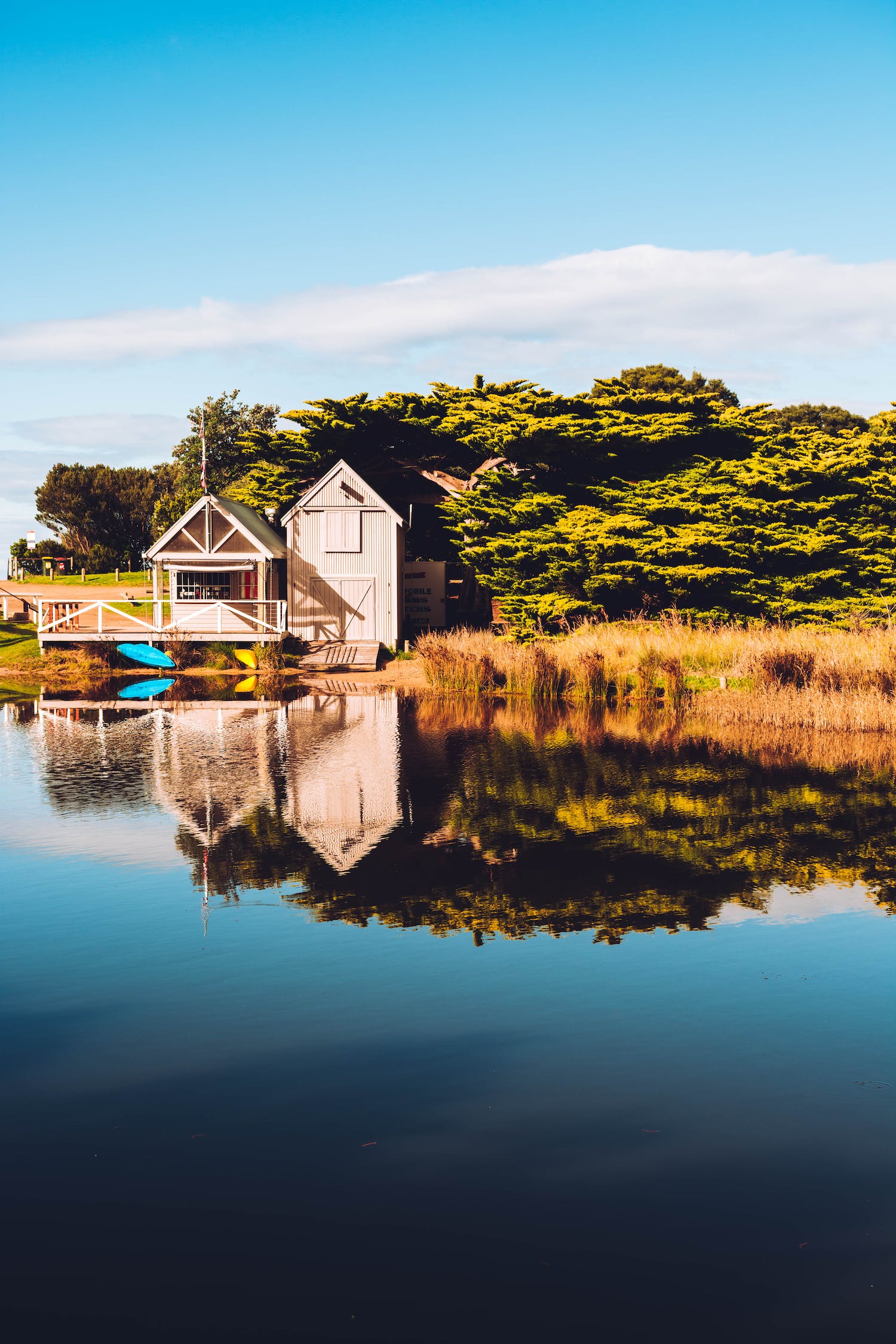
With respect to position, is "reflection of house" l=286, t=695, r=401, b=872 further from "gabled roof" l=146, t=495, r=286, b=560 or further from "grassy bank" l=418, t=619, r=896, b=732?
"gabled roof" l=146, t=495, r=286, b=560

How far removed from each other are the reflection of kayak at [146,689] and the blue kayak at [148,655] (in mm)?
631

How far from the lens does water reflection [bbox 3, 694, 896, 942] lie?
1004 centimetres

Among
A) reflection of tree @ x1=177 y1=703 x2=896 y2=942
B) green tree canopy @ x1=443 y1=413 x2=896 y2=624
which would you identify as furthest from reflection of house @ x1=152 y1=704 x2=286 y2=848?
green tree canopy @ x1=443 y1=413 x2=896 y2=624

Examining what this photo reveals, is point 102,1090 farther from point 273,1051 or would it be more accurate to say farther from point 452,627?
point 452,627

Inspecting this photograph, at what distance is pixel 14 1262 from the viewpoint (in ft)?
15.1

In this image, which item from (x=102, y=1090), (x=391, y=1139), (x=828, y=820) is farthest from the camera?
(x=828, y=820)

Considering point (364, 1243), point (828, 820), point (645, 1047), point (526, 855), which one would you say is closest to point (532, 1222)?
point (364, 1243)

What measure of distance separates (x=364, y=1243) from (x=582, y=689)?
24.8 m

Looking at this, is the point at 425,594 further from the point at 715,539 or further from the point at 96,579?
the point at 96,579

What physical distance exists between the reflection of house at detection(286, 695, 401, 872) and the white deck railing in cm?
1285

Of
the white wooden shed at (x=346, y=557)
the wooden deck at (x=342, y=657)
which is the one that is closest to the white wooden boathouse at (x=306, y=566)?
the white wooden shed at (x=346, y=557)

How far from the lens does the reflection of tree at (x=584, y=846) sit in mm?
→ 9742

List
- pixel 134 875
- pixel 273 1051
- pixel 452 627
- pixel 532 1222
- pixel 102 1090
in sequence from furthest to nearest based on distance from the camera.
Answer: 1. pixel 452 627
2. pixel 134 875
3. pixel 273 1051
4. pixel 102 1090
5. pixel 532 1222

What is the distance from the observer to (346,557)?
4278 centimetres
